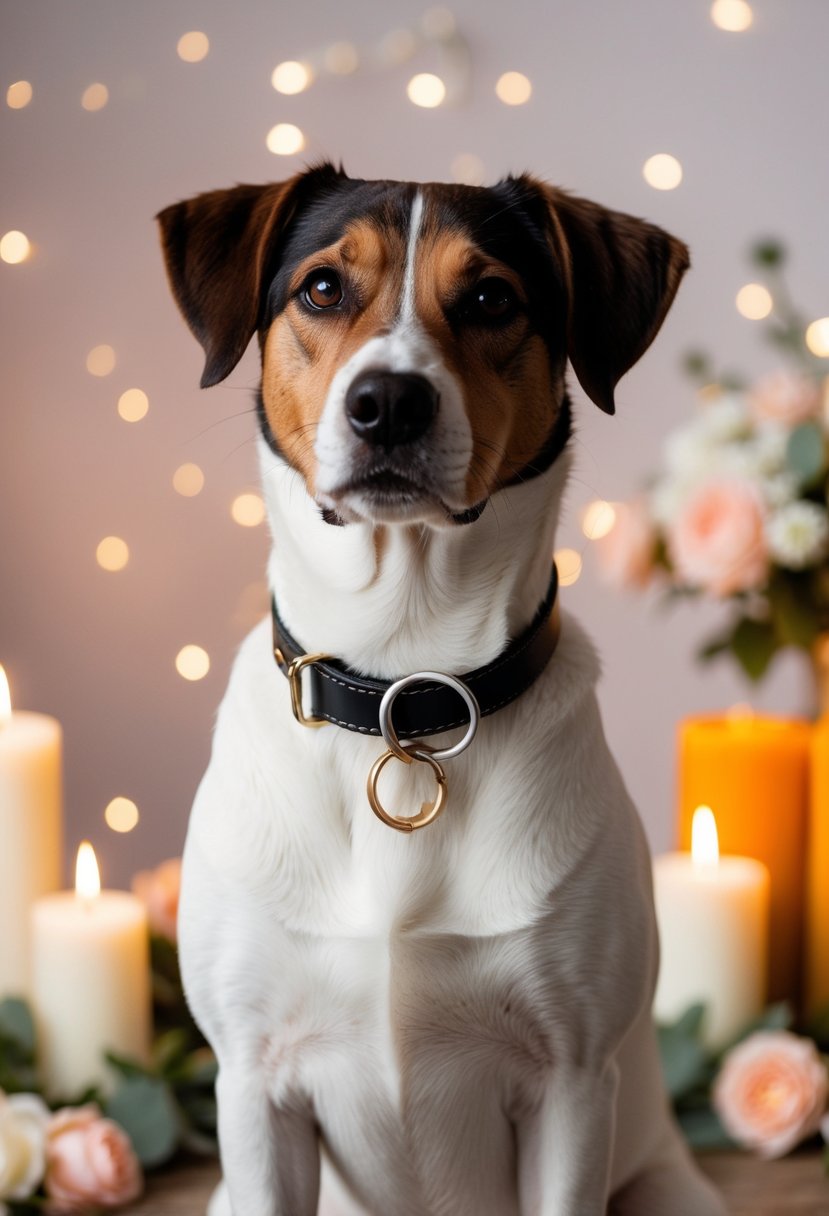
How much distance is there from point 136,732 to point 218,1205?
1070 millimetres

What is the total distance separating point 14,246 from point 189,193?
28 cm

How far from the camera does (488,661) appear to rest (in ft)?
3.66

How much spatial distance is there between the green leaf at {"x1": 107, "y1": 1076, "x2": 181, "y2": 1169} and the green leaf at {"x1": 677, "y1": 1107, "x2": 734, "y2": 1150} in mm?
595

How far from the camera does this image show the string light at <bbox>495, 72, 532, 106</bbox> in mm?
2168

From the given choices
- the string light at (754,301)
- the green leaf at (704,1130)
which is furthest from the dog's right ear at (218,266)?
the string light at (754,301)

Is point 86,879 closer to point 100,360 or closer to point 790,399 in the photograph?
point 100,360

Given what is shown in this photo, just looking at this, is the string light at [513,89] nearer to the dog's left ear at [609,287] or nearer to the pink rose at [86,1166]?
the dog's left ear at [609,287]

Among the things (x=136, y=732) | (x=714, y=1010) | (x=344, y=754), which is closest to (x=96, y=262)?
(x=136, y=732)

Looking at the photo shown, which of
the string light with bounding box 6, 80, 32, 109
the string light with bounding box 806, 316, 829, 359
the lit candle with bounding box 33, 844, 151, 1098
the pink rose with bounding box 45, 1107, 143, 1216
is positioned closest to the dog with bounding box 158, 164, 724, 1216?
the pink rose with bounding box 45, 1107, 143, 1216

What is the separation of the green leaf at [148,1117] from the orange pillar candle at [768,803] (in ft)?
2.50

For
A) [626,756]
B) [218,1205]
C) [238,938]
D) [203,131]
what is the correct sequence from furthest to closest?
[626,756]
[203,131]
[218,1205]
[238,938]

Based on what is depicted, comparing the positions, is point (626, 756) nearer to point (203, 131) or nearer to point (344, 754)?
point (203, 131)

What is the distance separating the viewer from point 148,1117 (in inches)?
59.6

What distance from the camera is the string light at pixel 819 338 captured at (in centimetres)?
204
